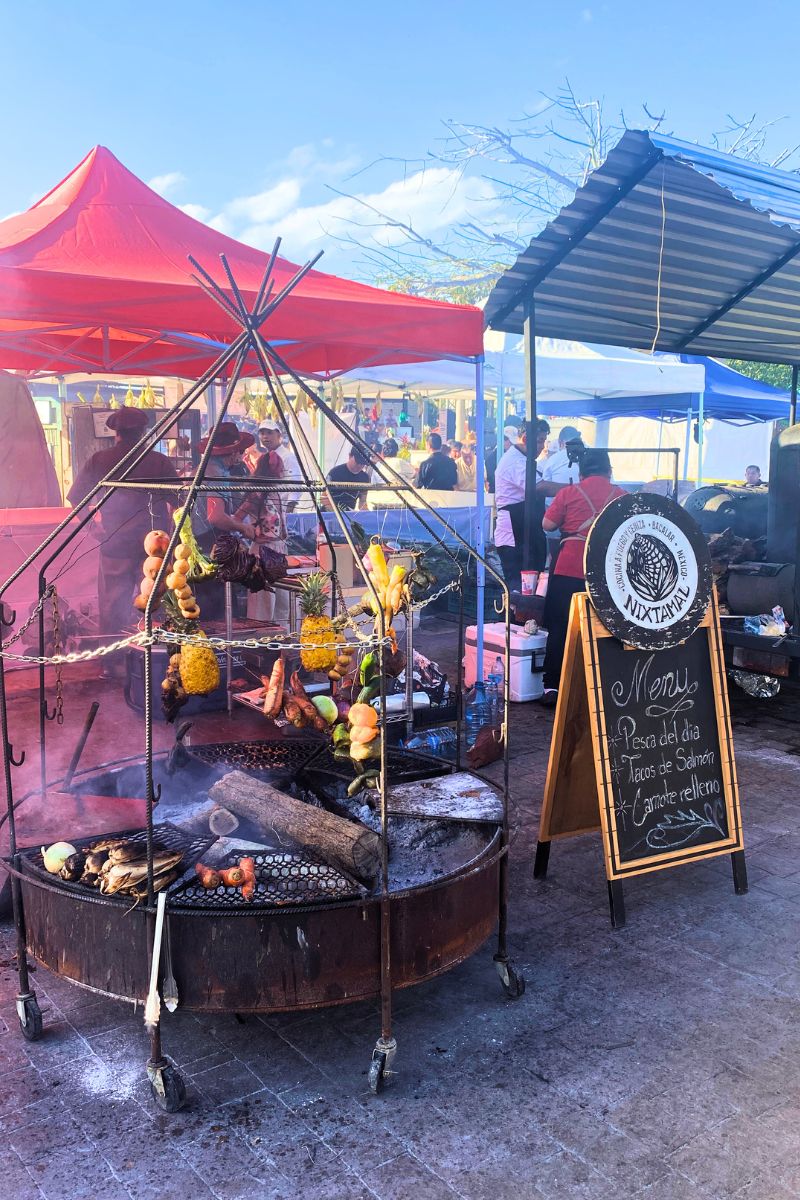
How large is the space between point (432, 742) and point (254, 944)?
334 cm

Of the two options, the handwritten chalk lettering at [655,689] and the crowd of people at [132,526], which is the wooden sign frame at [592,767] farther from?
the crowd of people at [132,526]

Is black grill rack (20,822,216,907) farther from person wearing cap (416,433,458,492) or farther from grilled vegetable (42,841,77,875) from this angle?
person wearing cap (416,433,458,492)

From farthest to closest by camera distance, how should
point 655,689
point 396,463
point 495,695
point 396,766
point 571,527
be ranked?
point 396,463 < point 571,527 < point 495,695 < point 396,766 < point 655,689

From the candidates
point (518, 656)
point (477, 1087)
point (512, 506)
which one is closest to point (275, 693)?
point (477, 1087)

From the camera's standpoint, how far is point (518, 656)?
8031mm

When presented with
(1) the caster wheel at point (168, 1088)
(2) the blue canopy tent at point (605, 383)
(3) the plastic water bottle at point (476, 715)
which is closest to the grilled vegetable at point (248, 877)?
(1) the caster wheel at point (168, 1088)

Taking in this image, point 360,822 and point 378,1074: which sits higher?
point 360,822

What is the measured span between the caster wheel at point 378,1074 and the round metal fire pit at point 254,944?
0.20 metres

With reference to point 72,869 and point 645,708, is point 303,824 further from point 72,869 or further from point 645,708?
point 645,708

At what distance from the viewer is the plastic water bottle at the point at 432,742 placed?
6262 millimetres

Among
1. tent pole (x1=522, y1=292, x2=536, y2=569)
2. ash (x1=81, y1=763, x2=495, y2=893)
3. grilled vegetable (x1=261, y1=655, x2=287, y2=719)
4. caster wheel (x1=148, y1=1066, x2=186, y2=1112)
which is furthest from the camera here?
tent pole (x1=522, y1=292, x2=536, y2=569)

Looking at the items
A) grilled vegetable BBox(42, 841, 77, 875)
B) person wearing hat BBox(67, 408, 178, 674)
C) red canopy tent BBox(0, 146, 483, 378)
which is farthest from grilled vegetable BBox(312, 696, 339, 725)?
person wearing hat BBox(67, 408, 178, 674)

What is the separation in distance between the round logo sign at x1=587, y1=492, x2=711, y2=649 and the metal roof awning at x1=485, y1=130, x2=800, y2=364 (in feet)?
10.5

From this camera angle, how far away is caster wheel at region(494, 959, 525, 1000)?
3660mm
